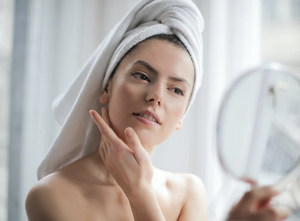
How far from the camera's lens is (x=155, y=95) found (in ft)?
2.77

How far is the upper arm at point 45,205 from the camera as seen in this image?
80cm

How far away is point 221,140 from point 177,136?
0.67 metres

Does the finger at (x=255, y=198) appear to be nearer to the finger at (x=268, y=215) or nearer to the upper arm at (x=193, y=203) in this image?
the finger at (x=268, y=215)

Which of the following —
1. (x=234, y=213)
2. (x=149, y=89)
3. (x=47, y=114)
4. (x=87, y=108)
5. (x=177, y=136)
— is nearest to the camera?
(x=234, y=213)

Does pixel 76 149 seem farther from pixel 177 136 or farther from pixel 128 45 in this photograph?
pixel 177 136

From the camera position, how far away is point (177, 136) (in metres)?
1.43

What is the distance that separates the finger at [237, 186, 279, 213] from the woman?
216 millimetres

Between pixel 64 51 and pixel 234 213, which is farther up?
pixel 64 51

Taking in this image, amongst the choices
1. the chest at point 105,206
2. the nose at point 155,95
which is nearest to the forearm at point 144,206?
the chest at point 105,206

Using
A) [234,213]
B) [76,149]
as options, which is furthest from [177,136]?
[234,213]

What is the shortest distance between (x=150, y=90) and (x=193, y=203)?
1.34 feet

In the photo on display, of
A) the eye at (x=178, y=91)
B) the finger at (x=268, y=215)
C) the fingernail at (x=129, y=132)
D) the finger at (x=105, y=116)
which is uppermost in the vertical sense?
the eye at (x=178, y=91)

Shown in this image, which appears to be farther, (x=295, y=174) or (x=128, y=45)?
(x=128, y=45)

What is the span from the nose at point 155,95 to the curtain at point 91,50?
460 millimetres
